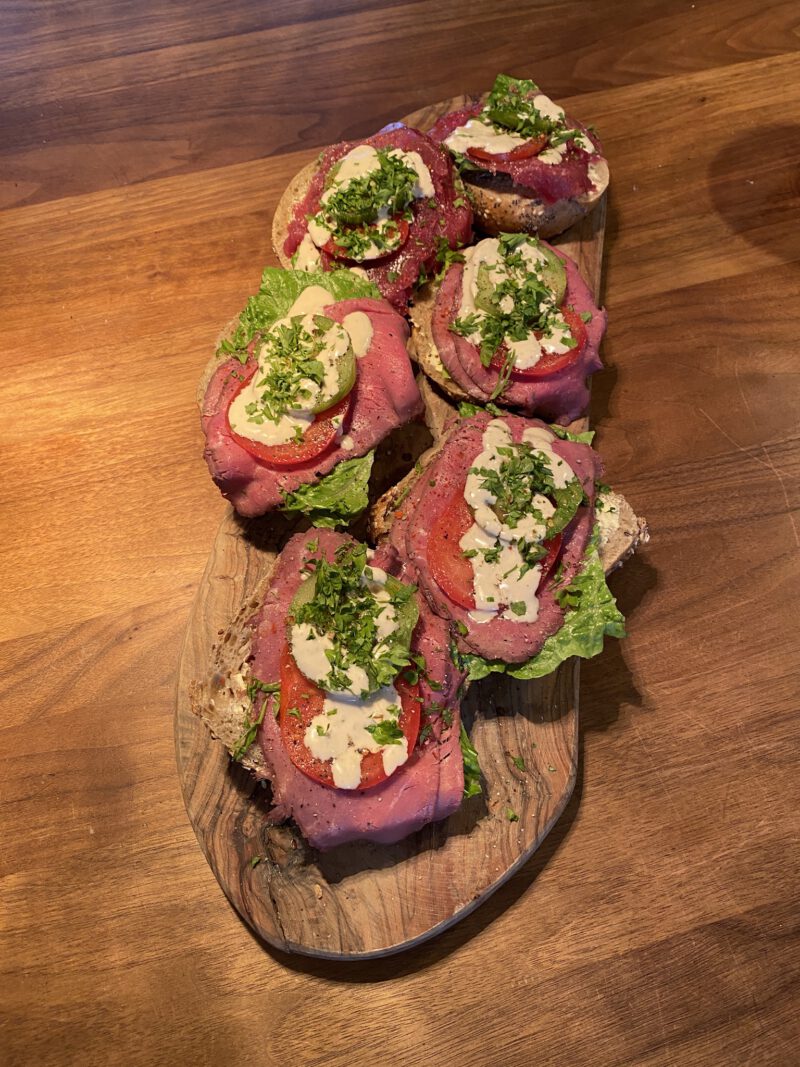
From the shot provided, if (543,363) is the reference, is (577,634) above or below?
below

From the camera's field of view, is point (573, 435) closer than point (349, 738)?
No

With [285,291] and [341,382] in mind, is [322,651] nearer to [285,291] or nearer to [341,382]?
[341,382]

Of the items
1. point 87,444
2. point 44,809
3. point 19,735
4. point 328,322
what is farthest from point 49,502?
point 328,322

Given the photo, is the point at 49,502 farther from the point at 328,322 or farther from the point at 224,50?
the point at 224,50

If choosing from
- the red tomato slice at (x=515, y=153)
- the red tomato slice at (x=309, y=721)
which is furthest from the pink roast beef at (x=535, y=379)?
the red tomato slice at (x=309, y=721)

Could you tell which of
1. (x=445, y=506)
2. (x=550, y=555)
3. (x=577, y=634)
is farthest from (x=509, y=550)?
(x=577, y=634)

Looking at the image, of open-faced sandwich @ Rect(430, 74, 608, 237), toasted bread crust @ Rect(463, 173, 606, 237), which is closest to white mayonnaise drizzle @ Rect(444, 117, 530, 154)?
open-faced sandwich @ Rect(430, 74, 608, 237)

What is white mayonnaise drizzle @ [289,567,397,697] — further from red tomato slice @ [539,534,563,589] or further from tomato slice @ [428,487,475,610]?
red tomato slice @ [539,534,563,589]
